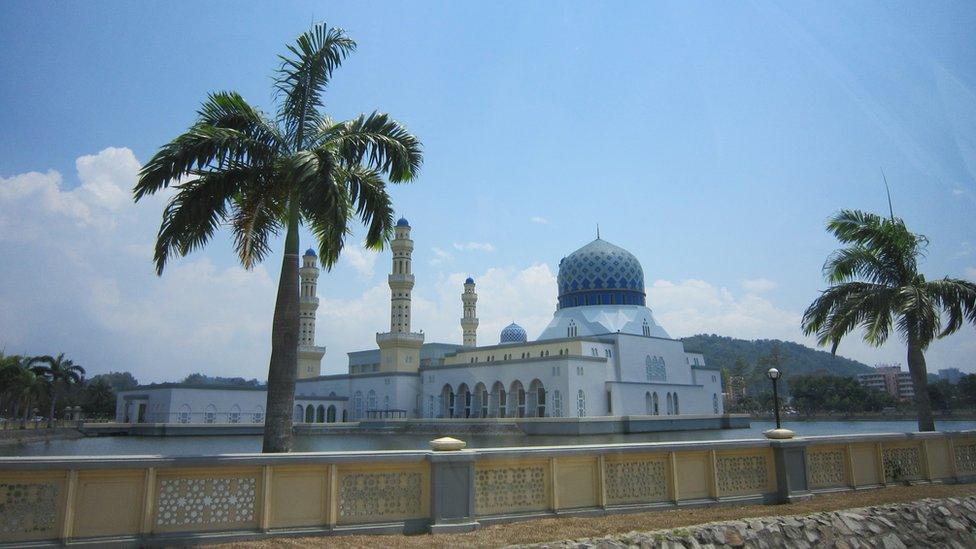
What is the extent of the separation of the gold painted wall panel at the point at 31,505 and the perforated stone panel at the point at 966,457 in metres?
12.6

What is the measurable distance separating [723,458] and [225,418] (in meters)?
52.3

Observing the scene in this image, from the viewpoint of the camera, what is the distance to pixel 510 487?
7.31 meters

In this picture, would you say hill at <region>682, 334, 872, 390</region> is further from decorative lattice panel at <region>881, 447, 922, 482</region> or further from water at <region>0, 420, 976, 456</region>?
decorative lattice panel at <region>881, 447, 922, 482</region>

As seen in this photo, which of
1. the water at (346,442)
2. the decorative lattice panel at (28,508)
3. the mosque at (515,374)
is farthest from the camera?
the mosque at (515,374)

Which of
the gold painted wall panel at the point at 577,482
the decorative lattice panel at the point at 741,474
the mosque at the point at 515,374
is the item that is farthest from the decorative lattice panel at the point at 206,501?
the mosque at the point at 515,374

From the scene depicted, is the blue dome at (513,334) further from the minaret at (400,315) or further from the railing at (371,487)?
the railing at (371,487)

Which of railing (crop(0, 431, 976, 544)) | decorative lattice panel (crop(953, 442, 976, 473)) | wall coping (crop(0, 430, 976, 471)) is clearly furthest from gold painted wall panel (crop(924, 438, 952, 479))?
wall coping (crop(0, 430, 976, 471))

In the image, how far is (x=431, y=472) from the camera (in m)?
6.91

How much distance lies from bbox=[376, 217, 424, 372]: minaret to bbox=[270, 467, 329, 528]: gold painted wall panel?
1945 inches

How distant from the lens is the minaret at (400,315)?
2213 inches

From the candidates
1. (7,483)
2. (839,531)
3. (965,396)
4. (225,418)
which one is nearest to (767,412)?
(965,396)

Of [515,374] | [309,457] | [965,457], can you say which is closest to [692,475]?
[309,457]

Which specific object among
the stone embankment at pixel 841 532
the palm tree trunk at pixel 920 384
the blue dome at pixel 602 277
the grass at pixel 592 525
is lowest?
the stone embankment at pixel 841 532

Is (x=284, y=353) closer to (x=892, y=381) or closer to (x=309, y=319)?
(x=309, y=319)
